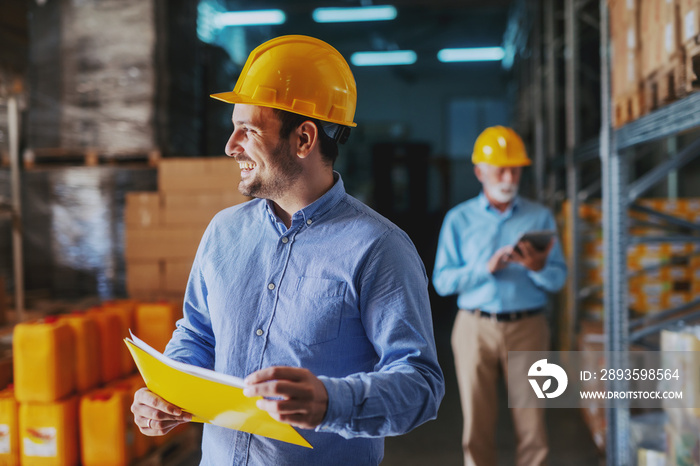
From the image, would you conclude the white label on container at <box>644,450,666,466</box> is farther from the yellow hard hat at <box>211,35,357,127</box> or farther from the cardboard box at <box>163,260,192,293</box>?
the cardboard box at <box>163,260,192,293</box>

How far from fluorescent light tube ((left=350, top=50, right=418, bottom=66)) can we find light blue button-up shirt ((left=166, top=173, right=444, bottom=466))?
1396 cm

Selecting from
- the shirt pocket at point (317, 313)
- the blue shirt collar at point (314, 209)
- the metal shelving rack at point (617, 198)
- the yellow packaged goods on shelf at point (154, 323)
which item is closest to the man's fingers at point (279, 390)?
the shirt pocket at point (317, 313)

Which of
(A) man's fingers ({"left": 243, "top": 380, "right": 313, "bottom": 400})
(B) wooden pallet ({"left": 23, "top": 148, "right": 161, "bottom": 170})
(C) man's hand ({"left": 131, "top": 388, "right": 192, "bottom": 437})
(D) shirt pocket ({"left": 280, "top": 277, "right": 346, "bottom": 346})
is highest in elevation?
(B) wooden pallet ({"left": 23, "top": 148, "right": 161, "bottom": 170})

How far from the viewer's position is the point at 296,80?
1.50 meters

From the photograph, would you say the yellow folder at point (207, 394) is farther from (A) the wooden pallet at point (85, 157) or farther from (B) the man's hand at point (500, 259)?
(A) the wooden pallet at point (85, 157)

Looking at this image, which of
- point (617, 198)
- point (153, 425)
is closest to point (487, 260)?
point (617, 198)

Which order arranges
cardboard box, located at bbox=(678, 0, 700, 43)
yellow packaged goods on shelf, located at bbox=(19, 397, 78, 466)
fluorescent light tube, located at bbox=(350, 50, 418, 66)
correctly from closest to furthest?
cardboard box, located at bbox=(678, 0, 700, 43), yellow packaged goods on shelf, located at bbox=(19, 397, 78, 466), fluorescent light tube, located at bbox=(350, 50, 418, 66)

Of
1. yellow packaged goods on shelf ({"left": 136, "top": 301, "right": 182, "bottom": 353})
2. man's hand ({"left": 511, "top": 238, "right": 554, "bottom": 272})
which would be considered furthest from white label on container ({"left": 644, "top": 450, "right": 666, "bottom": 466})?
yellow packaged goods on shelf ({"left": 136, "top": 301, "right": 182, "bottom": 353})

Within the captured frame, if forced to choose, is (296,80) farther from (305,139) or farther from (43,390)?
(43,390)

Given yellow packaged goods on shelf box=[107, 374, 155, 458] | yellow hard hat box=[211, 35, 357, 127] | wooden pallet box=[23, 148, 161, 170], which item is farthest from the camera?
wooden pallet box=[23, 148, 161, 170]

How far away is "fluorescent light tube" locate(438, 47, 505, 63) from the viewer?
15273 millimetres

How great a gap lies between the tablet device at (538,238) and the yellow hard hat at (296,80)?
78.8 inches

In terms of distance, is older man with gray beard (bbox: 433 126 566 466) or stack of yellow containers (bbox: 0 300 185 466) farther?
older man with gray beard (bbox: 433 126 566 466)

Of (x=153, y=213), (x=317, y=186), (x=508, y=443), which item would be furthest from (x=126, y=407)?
(x=508, y=443)
